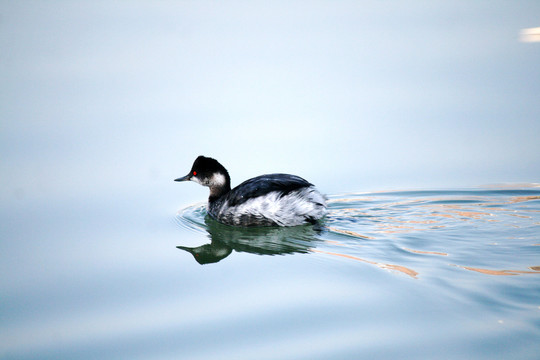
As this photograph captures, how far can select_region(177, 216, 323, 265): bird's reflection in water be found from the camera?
239 inches

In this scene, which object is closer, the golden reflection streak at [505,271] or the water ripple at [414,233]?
the golden reflection streak at [505,271]

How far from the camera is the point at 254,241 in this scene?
644 centimetres

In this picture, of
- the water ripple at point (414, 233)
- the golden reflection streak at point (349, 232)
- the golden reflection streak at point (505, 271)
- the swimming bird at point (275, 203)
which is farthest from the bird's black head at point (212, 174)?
the golden reflection streak at point (505, 271)

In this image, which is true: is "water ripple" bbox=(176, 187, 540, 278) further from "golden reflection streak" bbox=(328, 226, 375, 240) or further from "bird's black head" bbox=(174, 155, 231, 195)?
"bird's black head" bbox=(174, 155, 231, 195)

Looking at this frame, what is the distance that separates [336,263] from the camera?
18.2 ft

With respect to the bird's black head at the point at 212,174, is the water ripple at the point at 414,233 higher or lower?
lower

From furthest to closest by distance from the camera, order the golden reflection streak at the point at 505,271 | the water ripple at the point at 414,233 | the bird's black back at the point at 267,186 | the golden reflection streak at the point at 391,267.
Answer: the bird's black back at the point at 267,186
the water ripple at the point at 414,233
the golden reflection streak at the point at 391,267
the golden reflection streak at the point at 505,271

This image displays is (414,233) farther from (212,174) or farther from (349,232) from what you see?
(212,174)

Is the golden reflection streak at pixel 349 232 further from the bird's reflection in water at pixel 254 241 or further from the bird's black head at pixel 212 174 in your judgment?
the bird's black head at pixel 212 174

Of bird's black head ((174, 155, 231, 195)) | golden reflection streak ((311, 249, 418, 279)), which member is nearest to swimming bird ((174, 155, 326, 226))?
bird's black head ((174, 155, 231, 195))

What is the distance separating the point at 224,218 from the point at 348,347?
317 centimetres

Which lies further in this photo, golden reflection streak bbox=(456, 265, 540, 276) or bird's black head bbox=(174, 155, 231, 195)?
bird's black head bbox=(174, 155, 231, 195)

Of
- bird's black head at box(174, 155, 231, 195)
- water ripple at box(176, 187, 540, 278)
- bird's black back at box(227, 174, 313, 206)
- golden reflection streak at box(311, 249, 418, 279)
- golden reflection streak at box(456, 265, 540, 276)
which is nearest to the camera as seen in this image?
golden reflection streak at box(456, 265, 540, 276)

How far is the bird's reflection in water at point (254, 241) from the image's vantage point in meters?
6.07
